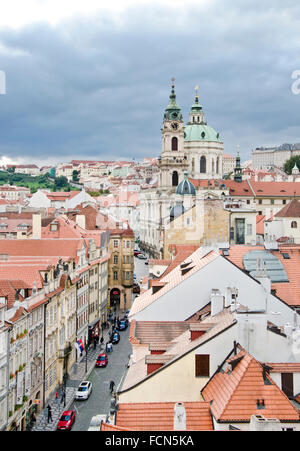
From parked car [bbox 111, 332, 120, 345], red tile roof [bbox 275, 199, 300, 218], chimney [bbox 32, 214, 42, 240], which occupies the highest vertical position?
red tile roof [bbox 275, 199, 300, 218]

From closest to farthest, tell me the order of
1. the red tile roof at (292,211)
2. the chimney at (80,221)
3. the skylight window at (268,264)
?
the skylight window at (268,264) → the red tile roof at (292,211) → the chimney at (80,221)

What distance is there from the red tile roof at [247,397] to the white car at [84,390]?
17.1 m

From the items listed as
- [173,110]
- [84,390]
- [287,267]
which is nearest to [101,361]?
[84,390]

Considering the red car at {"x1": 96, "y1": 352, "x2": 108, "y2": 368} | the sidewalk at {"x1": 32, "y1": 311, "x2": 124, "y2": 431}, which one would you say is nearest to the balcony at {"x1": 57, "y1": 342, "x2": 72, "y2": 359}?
the sidewalk at {"x1": 32, "y1": 311, "x2": 124, "y2": 431}

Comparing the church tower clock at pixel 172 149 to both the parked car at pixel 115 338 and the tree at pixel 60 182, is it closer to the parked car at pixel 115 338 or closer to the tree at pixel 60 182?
the parked car at pixel 115 338

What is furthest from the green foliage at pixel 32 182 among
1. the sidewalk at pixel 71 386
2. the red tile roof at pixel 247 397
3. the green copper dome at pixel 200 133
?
the red tile roof at pixel 247 397

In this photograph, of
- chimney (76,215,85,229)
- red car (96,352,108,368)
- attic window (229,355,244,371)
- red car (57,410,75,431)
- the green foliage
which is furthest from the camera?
the green foliage

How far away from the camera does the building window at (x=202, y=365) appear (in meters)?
14.4

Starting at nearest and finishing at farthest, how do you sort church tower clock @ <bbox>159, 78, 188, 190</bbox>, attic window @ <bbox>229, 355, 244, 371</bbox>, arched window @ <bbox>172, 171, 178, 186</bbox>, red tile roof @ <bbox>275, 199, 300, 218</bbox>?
attic window @ <bbox>229, 355, 244, 371</bbox> < red tile roof @ <bbox>275, 199, 300, 218</bbox> < church tower clock @ <bbox>159, 78, 188, 190</bbox> < arched window @ <bbox>172, 171, 178, 186</bbox>

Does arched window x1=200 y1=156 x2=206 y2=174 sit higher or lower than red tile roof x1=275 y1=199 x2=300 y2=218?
higher

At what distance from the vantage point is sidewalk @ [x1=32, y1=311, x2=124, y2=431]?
25.5 m

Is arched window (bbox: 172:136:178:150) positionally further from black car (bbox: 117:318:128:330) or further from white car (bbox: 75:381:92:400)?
white car (bbox: 75:381:92:400)
